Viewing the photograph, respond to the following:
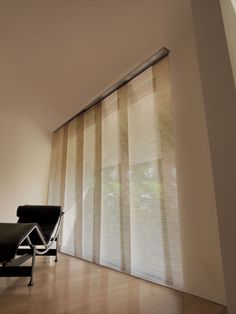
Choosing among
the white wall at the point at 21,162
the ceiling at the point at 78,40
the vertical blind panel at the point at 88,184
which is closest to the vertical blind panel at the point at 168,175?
the ceiling at the point at 78,40

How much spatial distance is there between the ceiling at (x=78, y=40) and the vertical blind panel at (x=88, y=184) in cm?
54

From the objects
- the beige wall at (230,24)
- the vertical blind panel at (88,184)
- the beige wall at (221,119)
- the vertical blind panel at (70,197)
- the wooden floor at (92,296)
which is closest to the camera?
the beige wall at (221,119)

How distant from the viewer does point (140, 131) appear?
2.55m

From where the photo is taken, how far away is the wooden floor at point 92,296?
148 centimetres

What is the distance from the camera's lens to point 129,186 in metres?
2.52

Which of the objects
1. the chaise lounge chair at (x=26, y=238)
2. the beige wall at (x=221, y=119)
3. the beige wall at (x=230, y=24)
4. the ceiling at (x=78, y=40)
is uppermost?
the ceiling at (x=78, y=40)

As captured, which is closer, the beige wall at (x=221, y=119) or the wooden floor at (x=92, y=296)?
the beige wall at (x=221, y=119)

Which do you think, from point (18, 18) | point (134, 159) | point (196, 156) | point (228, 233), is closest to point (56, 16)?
point (18, 18)

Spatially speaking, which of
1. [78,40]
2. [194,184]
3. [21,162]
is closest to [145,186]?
[194,184]

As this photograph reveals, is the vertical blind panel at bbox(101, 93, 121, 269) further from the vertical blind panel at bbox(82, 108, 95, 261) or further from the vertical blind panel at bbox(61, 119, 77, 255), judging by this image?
the vertical blind panel at bbox(61, 119, 77, 255)

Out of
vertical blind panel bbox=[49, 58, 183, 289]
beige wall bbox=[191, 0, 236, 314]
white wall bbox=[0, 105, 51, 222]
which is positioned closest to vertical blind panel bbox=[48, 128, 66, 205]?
white wall bbox=[0, 105, 51, 222]

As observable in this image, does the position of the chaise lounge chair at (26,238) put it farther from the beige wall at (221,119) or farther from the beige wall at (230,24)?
the beige wall at (230,24)

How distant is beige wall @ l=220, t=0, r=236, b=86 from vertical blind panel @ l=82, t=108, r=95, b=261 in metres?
2.42

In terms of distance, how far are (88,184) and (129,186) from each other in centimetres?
99
